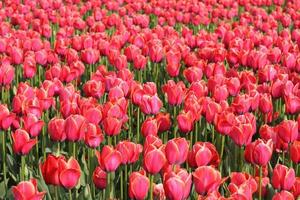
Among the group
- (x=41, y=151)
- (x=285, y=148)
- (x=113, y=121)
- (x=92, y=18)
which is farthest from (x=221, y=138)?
(x=92, y=18)

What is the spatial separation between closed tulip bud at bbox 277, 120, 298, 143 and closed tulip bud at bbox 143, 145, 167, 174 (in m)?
0.85

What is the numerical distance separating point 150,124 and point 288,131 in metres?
0.74

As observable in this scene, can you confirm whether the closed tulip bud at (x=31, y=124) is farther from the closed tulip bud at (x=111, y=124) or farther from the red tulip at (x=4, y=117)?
the closed tulip bud at (x=111, y=124)

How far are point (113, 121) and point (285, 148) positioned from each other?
0.97 m

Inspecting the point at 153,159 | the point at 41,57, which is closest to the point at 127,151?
the point at 153,159

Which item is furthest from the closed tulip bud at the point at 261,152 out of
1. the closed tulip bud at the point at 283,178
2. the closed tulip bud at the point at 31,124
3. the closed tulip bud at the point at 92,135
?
the closed tulip bud at the point at 31,124

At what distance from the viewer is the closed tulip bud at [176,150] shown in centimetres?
289

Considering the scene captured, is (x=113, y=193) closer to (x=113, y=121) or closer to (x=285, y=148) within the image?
(x=113, y=121)

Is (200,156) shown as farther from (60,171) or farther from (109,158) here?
(60,171)

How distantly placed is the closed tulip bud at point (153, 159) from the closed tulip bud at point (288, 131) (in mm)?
846

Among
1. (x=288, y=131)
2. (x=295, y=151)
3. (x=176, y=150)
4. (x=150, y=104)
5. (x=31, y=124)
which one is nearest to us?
(x=176, y=150)

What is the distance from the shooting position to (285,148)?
11.4 ft

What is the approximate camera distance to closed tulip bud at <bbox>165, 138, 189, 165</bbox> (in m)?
2.89

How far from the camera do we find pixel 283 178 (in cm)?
284
